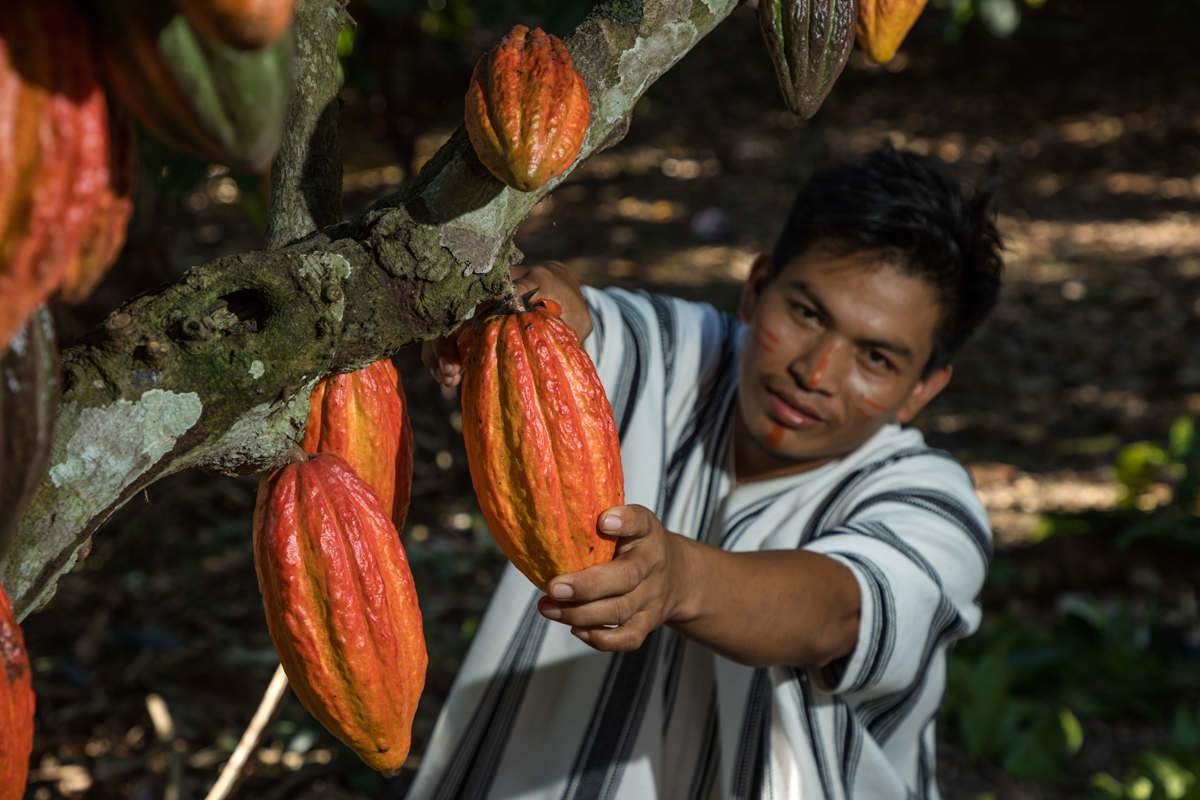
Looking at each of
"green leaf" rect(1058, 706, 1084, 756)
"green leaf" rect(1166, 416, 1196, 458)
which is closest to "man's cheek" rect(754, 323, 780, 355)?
"green leaf" rect(1058, 706, 1084, 756)

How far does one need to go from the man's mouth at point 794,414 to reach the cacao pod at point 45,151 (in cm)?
114

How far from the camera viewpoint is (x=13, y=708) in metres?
0.41

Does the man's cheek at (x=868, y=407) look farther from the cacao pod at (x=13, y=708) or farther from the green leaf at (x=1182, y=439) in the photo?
the green leaf at (x=1182, y=439)

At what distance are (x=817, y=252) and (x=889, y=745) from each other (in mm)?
771

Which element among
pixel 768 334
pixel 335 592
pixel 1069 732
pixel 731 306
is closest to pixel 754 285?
pixel 768 334

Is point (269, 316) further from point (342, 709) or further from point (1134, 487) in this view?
point (1134, 487)

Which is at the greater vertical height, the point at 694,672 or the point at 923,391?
the point at 923,391

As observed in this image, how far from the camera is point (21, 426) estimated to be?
1.15ft

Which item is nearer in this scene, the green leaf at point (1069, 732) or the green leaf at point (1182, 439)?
the green leaf at point (1069, 732)

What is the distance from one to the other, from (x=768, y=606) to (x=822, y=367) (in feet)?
1.53

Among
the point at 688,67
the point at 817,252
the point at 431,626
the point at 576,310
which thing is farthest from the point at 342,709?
the point at 688,67

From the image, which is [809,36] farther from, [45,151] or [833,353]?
[833,353]

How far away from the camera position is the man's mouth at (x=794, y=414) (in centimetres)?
138

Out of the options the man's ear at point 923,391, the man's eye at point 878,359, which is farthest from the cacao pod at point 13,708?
the man's ear at point 923,391
